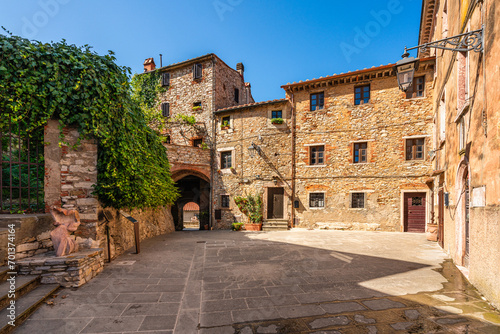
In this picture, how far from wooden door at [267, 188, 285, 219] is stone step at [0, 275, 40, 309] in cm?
1250

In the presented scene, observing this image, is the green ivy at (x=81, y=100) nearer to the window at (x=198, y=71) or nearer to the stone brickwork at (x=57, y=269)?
the stone brickwork at (x=57, y=269)

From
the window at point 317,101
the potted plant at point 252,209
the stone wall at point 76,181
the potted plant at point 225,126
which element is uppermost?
the window at point 317,101

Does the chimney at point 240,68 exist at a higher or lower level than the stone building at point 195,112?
higher

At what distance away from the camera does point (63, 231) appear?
479cm

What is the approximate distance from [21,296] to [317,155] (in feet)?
42.4

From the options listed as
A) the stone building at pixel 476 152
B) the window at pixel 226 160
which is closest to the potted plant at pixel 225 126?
the window at pixel 226 160

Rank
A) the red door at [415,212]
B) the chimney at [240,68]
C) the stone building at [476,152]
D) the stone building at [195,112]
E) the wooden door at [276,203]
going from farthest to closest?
the chimney at [240,68]
the stone building at [195,112]
the wooden door at [276,203]
the red door at [415,212]
the stone building at [476,152]

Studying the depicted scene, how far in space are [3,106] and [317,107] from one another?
1307 cm

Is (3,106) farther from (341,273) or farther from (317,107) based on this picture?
(317,107)

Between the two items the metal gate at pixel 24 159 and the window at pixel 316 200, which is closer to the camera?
the metal gate at pixel 24 159

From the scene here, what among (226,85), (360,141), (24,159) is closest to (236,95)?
(226,85)

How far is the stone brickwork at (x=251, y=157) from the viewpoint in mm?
14586

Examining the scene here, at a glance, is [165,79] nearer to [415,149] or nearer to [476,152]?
[415,149]

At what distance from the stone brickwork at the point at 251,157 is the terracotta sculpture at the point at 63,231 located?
1086 centimetres
